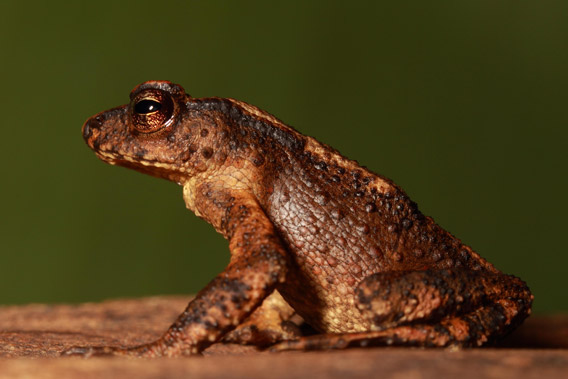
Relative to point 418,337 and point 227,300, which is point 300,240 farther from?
point 418,337

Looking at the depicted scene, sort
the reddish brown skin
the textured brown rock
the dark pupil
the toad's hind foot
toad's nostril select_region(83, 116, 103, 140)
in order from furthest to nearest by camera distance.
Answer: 1. toad's nostril select_region(83, 116, 103, 140)
2. the dark pupil
3. the reddish brown skin
4. the toad's hind foot
5. the textured brown rock

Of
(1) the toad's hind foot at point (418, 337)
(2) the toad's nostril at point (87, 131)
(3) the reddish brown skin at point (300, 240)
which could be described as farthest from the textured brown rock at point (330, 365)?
(2) the toad's nostril at point (87, 131)

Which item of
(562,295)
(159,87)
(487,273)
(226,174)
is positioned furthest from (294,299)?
(562,295)

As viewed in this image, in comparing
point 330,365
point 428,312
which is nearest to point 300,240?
point 428,312

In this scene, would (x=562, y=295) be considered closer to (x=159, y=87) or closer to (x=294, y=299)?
(x=294, y=299)

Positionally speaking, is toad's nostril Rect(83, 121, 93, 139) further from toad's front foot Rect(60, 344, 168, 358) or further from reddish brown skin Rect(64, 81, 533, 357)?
toad's front foot Rect(60, 344, 168, 358)

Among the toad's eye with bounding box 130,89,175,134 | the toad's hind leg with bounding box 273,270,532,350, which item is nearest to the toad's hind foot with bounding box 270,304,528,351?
the toad's hind leg with bounding box 273,270,532,350
